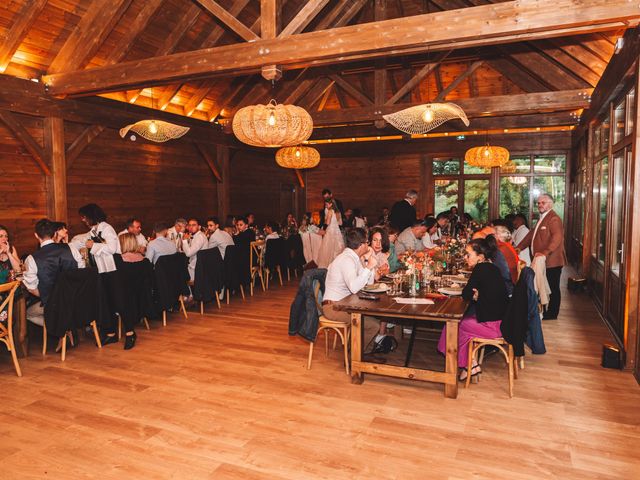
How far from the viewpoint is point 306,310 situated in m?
4.36

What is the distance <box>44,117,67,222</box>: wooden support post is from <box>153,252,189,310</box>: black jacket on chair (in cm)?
276

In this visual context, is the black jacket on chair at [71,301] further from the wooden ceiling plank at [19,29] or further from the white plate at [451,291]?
the wooden ceiling plank at [19,29]

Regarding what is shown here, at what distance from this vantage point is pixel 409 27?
4887mm

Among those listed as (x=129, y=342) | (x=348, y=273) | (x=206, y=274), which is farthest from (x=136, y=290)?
(x=348, y=273)

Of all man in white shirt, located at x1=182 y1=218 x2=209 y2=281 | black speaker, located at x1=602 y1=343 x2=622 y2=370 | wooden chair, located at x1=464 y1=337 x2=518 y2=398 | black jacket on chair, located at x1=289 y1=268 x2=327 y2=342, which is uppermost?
man in white shirt, located at x1=182 y1=218 x2=209 y2=281

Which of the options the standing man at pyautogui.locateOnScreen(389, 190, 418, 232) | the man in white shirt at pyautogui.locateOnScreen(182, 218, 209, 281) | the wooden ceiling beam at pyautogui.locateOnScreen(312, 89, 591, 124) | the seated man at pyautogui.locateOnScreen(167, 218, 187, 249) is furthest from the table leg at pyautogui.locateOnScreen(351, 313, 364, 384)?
the wooden ceiling beam at pyautogui.locateOnScreen(312, 89, 591, 124)

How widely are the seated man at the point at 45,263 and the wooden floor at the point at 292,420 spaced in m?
0.73

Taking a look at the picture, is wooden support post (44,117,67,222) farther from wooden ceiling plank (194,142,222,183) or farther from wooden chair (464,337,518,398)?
wooden chair (464,337,518,398)

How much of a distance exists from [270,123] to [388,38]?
1593 millimetres

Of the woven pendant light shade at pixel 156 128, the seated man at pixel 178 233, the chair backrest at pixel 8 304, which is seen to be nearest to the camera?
the chair backrest at pixel 8 304

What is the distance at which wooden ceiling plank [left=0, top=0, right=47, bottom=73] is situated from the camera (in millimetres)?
6160

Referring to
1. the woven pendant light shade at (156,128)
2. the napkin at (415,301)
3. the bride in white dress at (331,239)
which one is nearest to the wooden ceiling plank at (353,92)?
the bride in white dress at (331,239)

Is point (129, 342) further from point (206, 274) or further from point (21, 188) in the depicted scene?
point (21, 188)

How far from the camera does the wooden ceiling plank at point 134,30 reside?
7090 mm
